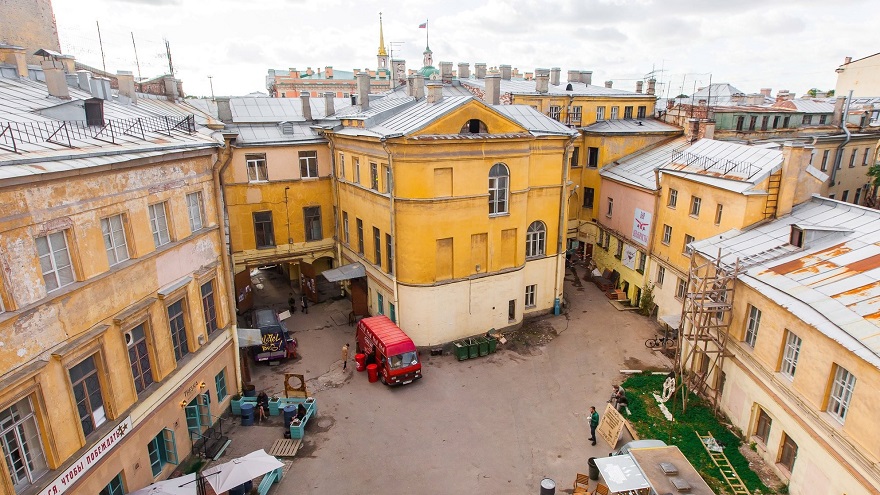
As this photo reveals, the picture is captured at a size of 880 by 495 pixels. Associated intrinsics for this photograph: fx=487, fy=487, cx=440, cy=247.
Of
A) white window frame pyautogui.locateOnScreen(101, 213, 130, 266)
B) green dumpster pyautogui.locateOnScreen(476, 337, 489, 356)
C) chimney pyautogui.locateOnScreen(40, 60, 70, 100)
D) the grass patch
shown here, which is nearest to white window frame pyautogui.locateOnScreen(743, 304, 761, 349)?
the grass patch

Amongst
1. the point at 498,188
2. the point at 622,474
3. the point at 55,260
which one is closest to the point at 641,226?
the point at 498,188

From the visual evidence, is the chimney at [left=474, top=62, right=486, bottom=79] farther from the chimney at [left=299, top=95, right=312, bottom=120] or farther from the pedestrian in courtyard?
the pedestrian in courtyard

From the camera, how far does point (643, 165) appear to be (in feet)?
114

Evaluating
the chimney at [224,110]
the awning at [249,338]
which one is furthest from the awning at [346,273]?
the chimney at [224,110]

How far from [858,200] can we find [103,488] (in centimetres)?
5475

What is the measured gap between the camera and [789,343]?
17.1m

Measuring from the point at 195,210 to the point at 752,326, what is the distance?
2257 cm

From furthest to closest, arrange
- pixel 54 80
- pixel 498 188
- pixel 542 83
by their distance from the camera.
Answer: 1. pixel 542 83
2. pixel 498 188
3. pixel 54 80

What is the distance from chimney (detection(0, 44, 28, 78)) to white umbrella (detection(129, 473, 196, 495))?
19.4 meters

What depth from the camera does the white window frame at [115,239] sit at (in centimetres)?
1476

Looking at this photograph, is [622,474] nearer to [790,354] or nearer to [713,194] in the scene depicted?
[790,354]

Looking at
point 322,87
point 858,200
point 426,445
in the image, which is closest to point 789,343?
point 426,445

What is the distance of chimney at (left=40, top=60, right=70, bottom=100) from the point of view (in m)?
19.0

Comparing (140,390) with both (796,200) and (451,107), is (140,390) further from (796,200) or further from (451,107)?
(796,200)
